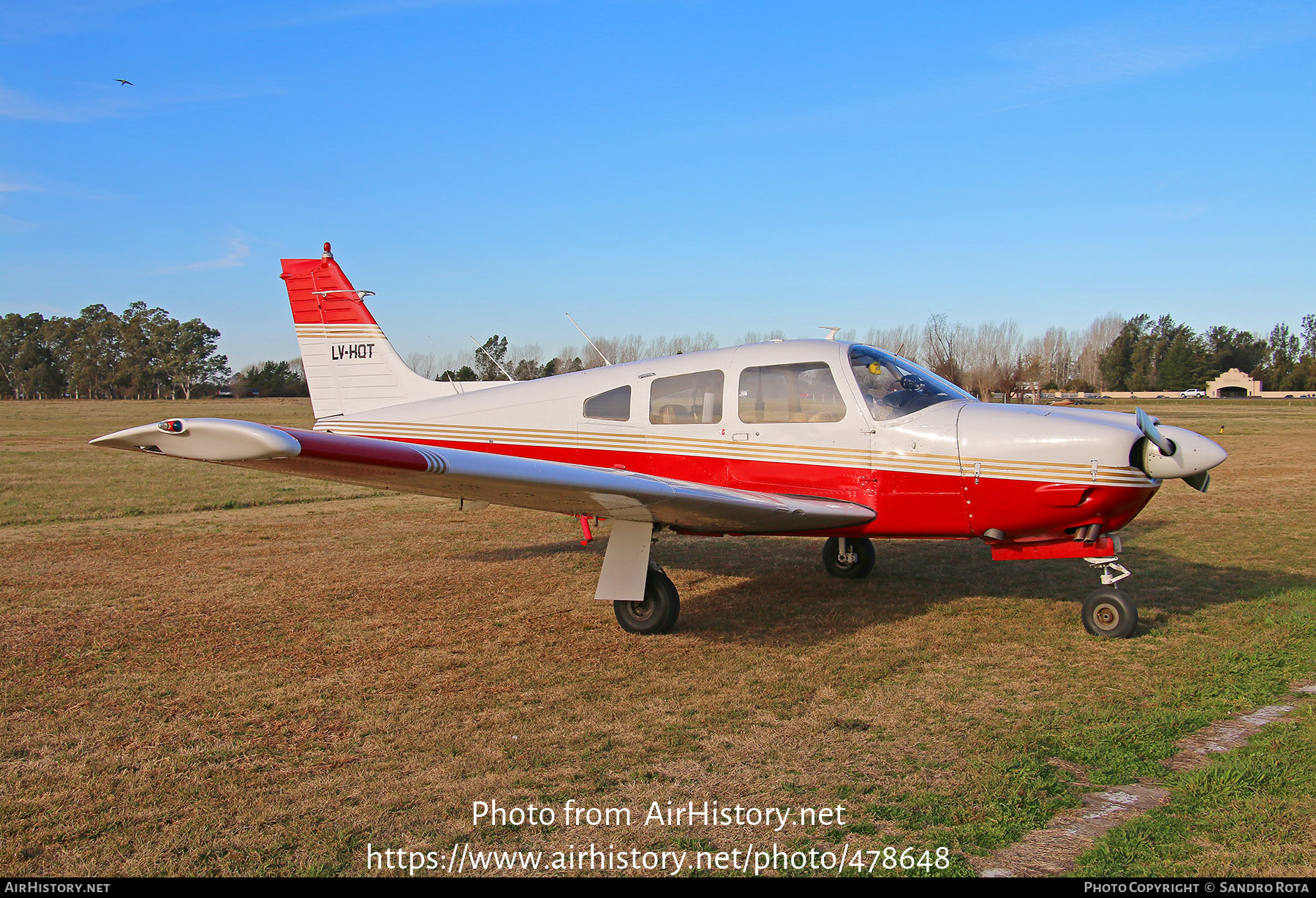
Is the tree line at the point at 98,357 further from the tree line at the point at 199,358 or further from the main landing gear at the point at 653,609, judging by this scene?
the main landing gear at the point at 653,609

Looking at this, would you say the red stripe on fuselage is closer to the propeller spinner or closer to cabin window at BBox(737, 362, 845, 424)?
the propeller spinner

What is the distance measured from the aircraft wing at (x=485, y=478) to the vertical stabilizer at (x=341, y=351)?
3880mm

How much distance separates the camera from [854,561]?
26.4 ft

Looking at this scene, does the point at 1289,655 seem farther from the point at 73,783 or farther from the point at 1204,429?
the point at 1204,429

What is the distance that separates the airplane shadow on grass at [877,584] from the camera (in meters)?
6.46

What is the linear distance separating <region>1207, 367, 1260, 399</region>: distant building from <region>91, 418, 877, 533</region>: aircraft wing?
107 metres

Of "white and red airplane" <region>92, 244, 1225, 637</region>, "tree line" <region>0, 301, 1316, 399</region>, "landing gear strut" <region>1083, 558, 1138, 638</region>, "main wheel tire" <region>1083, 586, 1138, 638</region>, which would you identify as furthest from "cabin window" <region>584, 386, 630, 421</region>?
"tree line" <region>0, 301, 1316, 399</region>

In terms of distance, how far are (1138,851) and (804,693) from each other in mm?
2014

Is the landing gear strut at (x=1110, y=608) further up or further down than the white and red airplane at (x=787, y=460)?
further down

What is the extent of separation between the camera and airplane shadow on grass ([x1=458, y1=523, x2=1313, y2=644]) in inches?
255

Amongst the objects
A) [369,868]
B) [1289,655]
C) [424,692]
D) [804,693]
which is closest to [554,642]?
[424,692]

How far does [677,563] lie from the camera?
28.9 feet

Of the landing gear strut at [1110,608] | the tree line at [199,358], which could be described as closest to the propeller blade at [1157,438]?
the landing gear strut at [1110,608]

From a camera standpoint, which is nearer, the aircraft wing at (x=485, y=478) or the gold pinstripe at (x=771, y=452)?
the aircraft wing at (x=485, y=478)
